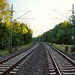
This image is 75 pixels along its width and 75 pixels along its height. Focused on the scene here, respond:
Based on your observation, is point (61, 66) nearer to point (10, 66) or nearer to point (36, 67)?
point (36, 67)

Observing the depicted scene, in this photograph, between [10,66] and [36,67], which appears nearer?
[10,66]

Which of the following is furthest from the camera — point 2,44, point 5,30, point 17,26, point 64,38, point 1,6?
point 64,38

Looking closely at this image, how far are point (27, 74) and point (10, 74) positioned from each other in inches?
35.1

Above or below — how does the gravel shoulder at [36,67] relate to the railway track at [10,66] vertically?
below

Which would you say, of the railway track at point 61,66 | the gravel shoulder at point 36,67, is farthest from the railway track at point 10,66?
the railway track at point 61,66

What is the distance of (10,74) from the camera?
537 centimetres

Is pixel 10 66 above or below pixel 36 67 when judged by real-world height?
above

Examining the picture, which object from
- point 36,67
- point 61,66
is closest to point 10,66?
point 36,67

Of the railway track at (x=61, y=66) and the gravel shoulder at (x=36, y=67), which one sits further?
the gravel shoulder at (x=36, y=67)

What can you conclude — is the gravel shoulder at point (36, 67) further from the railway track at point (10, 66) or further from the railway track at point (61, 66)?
the railway track at point (10, 66)

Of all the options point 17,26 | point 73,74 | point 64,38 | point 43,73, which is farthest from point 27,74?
point 64,38

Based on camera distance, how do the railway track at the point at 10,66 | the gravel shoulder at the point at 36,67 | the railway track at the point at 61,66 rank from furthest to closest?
the gravel shoulder at the point at 36,67 < the railway track at the point at 61,66 < the railway track at the point at 10,66

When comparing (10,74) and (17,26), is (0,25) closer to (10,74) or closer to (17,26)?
(17,26)

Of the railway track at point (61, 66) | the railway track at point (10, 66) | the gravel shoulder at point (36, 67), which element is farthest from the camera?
the gravel shoulder at point (36, 67)
